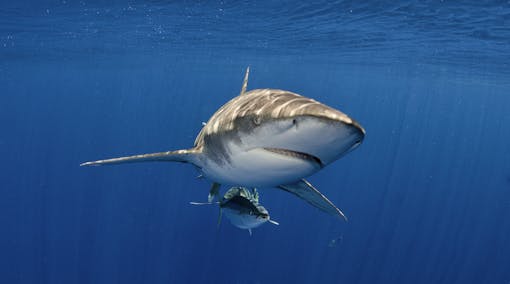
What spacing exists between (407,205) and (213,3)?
5020cm

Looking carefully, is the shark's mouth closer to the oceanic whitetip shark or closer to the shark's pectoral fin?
the oceanic whitetip shark

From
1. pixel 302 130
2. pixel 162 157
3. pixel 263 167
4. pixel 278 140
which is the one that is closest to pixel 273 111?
pixel 278 140

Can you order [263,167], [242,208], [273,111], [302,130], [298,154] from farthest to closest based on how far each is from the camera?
[242,208] → [263,167] → [298,154] → [273,111] → [302,130]

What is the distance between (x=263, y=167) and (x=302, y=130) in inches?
28.1

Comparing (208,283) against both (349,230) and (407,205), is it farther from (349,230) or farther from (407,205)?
(407,205)

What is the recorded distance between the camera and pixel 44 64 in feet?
112

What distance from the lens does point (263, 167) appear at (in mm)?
2781

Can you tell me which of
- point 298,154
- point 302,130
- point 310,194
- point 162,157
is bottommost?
point 310,194

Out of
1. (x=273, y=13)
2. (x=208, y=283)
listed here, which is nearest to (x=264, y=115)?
(x=273, y=13)

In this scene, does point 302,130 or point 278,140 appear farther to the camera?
point 278,140

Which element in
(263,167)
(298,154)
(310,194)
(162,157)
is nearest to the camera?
(298,154)

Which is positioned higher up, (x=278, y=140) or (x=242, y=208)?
(x=278, y=140)

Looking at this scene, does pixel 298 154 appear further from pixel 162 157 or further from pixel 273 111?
pixel 162 157

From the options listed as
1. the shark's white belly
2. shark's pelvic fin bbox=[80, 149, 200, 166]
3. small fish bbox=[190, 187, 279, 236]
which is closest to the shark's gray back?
the shark's white belly
